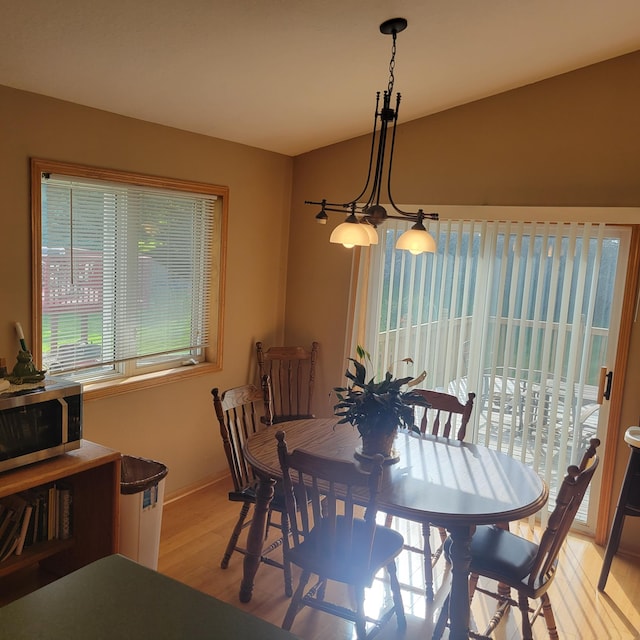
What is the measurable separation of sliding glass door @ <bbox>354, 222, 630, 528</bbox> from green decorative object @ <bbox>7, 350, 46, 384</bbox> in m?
2.31

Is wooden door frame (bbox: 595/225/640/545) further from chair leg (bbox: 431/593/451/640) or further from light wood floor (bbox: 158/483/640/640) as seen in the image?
chair leg (bbox: 431/593/451/640)

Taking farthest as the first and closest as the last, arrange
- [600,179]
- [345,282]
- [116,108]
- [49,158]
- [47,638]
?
[345,282] < [600,179] < [116,108] < [49,158] < [47,638]

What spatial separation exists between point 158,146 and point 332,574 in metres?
2.43

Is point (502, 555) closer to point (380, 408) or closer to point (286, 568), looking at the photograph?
point (380, 408)

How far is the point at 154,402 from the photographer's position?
3.54 metres

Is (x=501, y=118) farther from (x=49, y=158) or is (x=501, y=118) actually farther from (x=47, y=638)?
(x=47, y=638)

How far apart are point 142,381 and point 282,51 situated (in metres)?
1.96

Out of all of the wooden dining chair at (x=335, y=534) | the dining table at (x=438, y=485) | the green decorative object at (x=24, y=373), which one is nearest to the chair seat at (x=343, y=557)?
the wooden dining chair at (x=335, y=534)

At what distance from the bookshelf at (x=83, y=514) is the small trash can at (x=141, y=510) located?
120 millimetres

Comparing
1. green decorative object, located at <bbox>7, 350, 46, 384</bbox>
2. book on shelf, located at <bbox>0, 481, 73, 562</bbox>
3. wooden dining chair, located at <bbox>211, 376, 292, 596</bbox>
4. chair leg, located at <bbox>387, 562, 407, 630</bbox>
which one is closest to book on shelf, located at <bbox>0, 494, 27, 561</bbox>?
book on shelf, located at <bbox>0, 481, 73, 562</bbox>

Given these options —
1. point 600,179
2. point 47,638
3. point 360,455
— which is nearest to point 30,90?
point 360,455

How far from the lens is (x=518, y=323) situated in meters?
3.56

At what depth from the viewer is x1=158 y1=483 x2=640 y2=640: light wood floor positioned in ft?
8.64

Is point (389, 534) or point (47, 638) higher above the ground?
point (47, 638)
